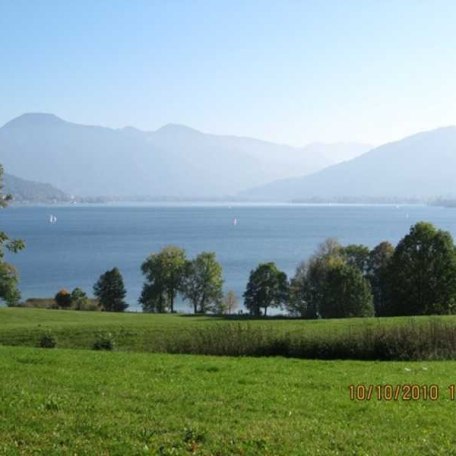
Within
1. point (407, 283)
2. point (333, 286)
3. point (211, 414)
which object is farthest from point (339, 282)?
point (211, 414)

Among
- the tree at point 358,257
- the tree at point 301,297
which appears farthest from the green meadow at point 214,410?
the tree at point 358,257

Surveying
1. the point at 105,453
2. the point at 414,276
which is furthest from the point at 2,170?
the point at 414,276

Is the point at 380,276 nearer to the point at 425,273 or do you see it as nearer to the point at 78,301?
→ the point at 425,273

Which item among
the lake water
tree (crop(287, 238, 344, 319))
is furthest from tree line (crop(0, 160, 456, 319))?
the lake water

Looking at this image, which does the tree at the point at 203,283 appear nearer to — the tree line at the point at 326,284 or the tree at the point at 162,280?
the tree line at the point at 326,284

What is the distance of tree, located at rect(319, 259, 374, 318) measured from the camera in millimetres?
50125

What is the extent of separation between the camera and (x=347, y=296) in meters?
50.8

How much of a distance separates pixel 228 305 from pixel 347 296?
24.3 meters

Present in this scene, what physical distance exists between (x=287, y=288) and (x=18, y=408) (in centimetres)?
5986

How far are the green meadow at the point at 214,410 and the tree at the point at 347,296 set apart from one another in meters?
35.5

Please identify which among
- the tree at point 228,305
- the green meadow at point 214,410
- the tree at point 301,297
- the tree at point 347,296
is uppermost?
the green meadow at point 214,410

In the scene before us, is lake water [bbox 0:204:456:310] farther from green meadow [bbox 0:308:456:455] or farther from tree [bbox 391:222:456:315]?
green meadow [bbox 0:308:456:455]

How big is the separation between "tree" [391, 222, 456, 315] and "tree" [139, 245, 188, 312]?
3015 centimetres

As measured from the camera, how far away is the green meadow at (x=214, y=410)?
7535mm
